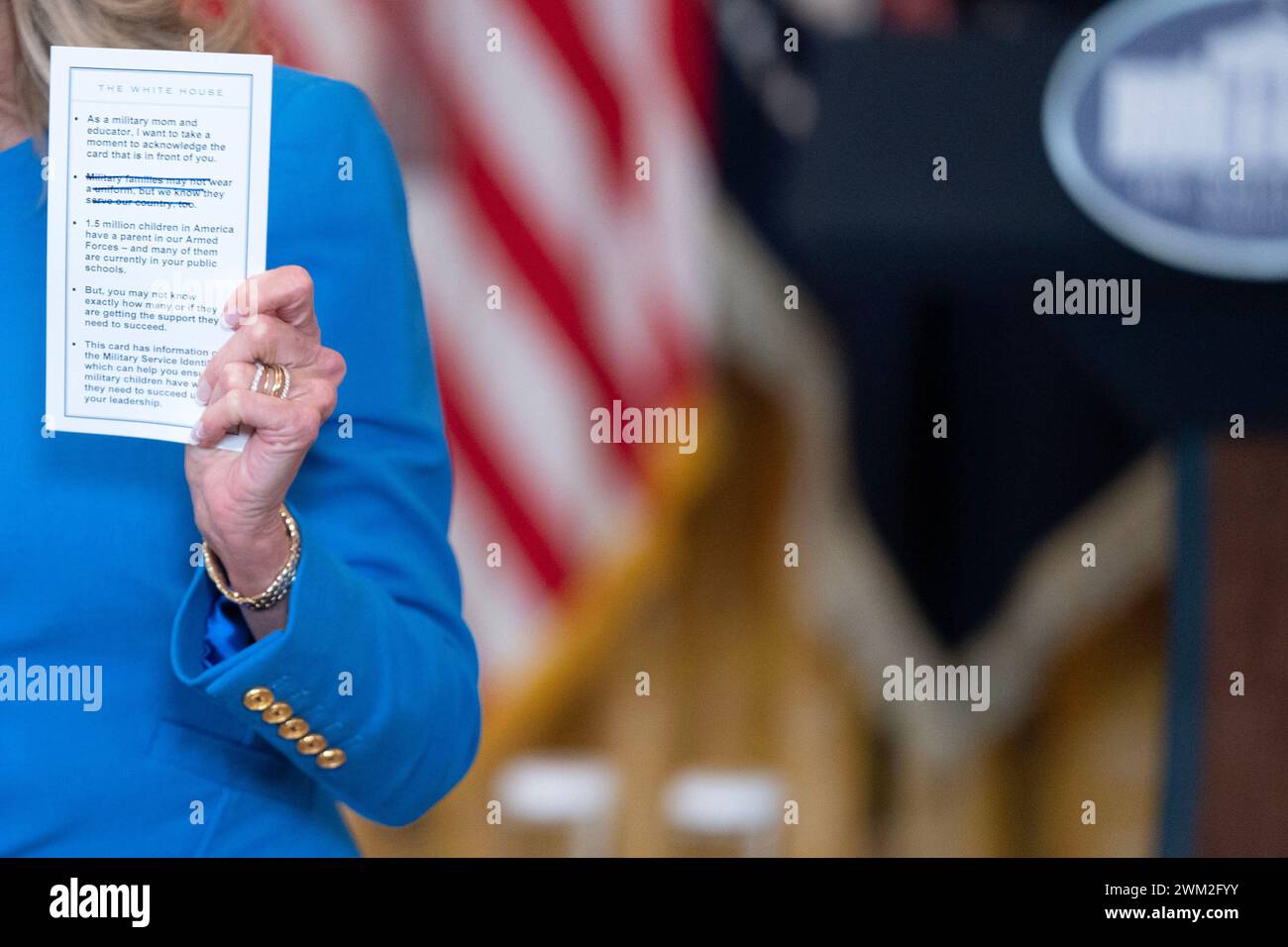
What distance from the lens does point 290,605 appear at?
1.86ft

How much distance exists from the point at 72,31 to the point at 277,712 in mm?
312

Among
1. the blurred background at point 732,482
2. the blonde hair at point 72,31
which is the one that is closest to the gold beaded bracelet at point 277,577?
the blonde hair at point 72,31

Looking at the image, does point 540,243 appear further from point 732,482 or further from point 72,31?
point 72,31

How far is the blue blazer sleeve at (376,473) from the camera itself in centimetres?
62

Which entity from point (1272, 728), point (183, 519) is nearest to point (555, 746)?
point (1272, 728)

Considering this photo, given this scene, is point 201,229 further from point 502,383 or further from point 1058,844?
point 1058,844

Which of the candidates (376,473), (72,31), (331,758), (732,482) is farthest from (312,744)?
Answer: (732,482)

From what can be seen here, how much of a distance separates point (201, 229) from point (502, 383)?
3.47ft

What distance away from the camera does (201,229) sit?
23.0 inches

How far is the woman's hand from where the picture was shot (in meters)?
0.55

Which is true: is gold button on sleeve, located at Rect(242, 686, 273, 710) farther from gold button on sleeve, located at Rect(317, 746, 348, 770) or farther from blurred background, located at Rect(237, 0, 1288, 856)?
blurred background, located at Rect(237, 0, 1288, 856)

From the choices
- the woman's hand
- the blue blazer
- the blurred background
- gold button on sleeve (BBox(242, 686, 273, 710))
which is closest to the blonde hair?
the blue blazer

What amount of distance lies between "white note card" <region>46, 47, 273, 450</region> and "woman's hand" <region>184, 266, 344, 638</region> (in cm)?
2

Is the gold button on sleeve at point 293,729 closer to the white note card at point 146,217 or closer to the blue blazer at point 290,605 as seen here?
the blue blazer at point 290,605
